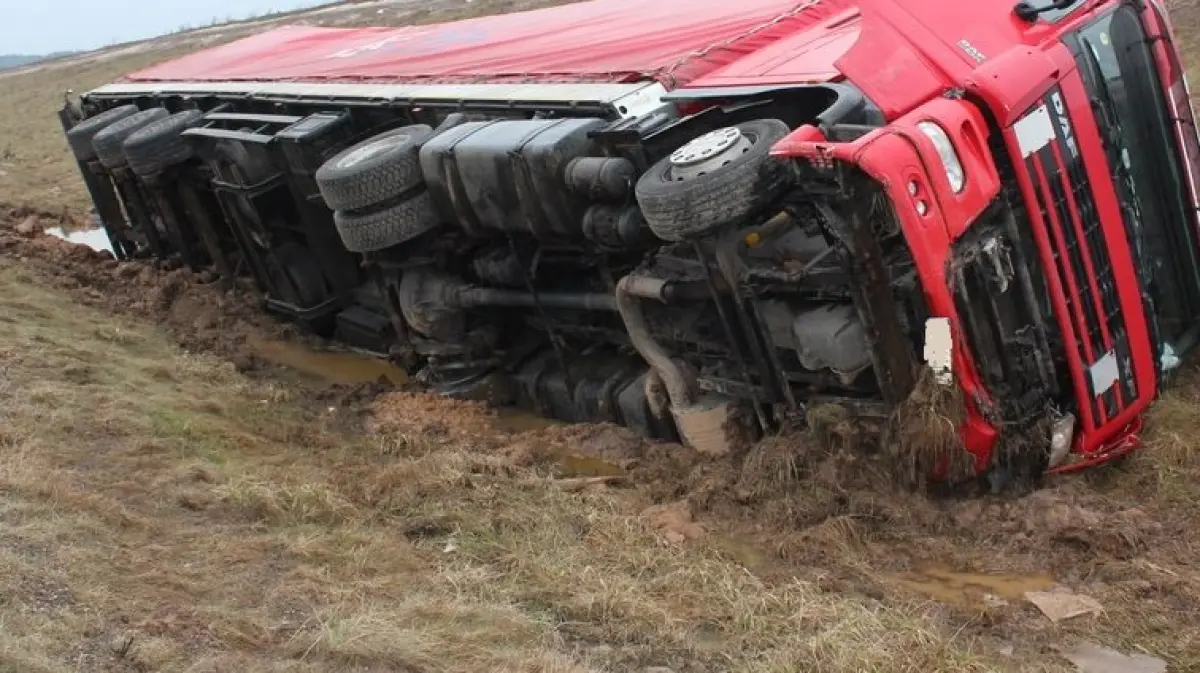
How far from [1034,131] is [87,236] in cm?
1123

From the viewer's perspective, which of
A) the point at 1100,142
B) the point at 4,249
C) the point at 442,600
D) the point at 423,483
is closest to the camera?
the point at 442,600

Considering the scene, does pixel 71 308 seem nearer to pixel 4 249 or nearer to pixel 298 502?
pixel 4 249

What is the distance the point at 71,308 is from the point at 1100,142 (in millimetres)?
6878

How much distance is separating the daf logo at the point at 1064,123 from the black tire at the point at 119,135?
7060 millimetres

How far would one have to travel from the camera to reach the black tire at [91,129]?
33.5 ft

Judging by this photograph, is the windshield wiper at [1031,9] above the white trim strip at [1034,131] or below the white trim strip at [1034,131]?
above

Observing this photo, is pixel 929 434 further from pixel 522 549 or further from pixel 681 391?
pixel 522 549

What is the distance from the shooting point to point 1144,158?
4.88 m

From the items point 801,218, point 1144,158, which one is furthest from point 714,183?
point 1144,158

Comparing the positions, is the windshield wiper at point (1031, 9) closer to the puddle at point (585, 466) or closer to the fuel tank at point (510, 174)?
the fuel tank at point (510, 174)

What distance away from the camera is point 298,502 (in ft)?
15.0

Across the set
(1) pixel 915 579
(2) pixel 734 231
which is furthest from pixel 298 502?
(1) pixel 915 579

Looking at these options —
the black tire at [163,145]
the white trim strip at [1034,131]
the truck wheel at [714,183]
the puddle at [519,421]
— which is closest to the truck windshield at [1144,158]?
the white trim strip at [1034,131]

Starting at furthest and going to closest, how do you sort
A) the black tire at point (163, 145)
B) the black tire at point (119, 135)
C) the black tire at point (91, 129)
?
1. the black tire at point (91, 129)
2. the black tire at point (119, 135)
3. the black tire at point (163, 145)
